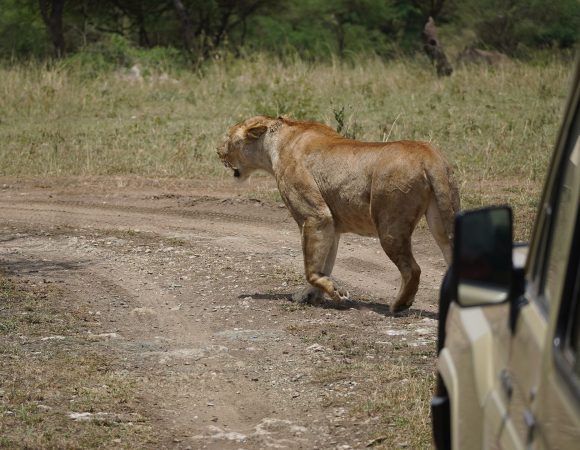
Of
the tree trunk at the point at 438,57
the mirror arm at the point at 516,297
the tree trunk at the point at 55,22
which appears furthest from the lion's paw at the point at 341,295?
the tree trunk at the point at 55,22

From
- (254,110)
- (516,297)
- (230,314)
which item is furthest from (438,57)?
(516,297)

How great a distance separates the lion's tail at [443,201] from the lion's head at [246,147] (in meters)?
1.64

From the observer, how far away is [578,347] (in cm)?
206

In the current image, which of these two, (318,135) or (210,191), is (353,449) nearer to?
(318,135)

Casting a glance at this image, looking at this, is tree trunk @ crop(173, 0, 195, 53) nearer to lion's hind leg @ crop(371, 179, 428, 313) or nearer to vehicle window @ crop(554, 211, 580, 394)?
lion's hind leg @ crop(371, 179, 428, 313)

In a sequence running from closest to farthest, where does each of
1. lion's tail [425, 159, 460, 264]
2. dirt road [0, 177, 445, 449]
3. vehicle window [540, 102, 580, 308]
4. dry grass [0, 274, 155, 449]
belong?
vehicle window [540, 102, 580, 308] < dry grass [0, 274, 155, 449] < dirt road [0, 177, 445, 449] < lion's tail [425, 159, 460, 264]

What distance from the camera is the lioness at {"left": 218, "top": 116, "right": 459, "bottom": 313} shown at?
682 cm

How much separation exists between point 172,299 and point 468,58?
1538cm

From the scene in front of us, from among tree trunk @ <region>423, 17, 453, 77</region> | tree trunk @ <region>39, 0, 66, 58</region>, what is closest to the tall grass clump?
tree trunk @ <region>423, 17, 453, 77</region>

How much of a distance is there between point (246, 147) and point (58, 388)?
3021mm

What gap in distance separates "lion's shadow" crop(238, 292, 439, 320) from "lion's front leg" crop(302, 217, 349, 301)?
11 centimetres

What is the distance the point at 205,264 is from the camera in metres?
8.77

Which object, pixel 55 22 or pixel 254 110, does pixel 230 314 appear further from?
pixel 55 22

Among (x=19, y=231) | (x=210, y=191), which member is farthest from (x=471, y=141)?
(x=19, y=231)
